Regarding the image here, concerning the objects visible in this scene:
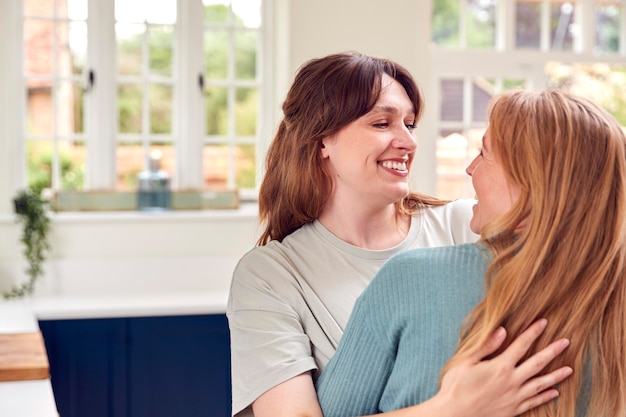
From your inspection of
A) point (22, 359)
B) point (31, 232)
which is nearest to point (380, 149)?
point (22, 359)

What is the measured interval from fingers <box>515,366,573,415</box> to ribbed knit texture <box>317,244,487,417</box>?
0.13m

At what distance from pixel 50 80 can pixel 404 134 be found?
326cm

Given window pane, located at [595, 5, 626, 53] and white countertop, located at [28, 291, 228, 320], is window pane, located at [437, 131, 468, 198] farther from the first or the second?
white countertop, located at [28, 291, 228, 320]

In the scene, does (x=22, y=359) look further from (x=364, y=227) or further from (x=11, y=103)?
(x=11, y=103)

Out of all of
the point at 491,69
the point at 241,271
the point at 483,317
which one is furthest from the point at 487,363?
the point at 491,69

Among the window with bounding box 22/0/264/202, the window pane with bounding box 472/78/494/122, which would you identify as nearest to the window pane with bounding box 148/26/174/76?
the window with bounding box 22/0/264/202

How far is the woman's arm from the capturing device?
1359 mm

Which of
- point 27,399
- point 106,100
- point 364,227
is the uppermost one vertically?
point 106,100

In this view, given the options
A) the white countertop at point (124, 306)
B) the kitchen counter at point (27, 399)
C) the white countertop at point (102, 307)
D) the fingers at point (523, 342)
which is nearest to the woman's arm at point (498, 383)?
the fingers at point (523, 342)

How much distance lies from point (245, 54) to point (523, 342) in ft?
13.0

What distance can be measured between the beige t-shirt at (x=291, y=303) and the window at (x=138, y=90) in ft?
9.89

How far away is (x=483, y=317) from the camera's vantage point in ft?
4.39

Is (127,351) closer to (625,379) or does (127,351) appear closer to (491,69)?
(491,69)

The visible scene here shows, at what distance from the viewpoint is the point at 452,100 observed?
18.0 ft
